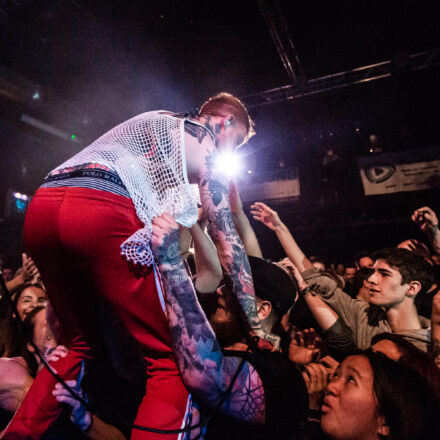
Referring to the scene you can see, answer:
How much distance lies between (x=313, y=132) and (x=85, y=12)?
20.8 ft

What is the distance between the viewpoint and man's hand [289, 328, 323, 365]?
2.02 m

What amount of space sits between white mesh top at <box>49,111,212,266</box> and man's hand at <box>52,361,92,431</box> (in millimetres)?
857

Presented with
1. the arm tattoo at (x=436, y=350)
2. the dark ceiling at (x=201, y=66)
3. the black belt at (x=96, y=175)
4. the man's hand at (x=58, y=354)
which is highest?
the dark ceiling at (x=201, y=66)

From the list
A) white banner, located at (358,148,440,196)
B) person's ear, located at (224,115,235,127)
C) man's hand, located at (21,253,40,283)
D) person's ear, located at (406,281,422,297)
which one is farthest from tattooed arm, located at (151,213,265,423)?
white banner, located at (358,148,440,196)

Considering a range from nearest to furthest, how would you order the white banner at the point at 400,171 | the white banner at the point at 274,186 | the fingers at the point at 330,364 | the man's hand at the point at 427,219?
the fingers at the point at 330,364 → the man's hand at the point at 427,219 → the white banner at the point at 400,171 → the white banner at the point at 274,186

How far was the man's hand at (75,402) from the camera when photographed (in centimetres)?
137

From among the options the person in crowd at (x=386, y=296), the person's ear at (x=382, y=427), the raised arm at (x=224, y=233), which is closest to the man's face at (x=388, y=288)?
the person in crowd at (x=386, y=296)

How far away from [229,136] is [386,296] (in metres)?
1.82

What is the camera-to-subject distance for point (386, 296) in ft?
7.90

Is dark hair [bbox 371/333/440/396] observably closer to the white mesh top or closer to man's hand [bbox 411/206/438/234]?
the white mesh top

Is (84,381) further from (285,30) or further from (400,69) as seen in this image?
(400,69)

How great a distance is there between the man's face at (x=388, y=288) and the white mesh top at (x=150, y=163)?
1844mm

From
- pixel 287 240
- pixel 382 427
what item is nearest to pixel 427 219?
pixel 287 240

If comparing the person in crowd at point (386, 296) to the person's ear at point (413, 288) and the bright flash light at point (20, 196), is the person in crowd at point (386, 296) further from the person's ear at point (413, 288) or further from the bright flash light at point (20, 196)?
the bright flash light at point (20, 196)
